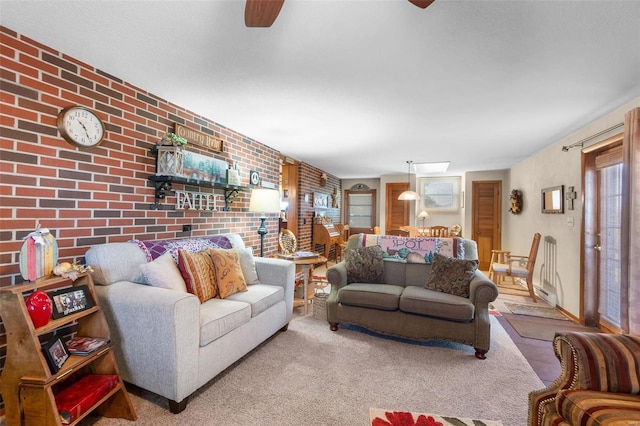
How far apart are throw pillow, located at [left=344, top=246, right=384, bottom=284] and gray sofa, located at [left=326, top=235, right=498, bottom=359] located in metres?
0.06

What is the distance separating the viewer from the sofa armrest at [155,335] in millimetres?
1685

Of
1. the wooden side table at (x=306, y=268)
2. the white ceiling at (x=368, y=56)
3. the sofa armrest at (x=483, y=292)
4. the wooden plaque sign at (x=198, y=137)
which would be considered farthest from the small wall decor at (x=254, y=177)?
the sofa armrest at (x=483, y=292)

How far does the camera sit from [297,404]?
71.6 inches

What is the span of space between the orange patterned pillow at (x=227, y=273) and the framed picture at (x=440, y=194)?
5.99 m

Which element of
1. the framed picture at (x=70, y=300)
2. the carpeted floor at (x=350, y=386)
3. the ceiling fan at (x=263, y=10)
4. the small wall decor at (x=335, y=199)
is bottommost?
the carpeted floor at (x=350, y=386)

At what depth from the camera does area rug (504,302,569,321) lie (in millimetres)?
3529

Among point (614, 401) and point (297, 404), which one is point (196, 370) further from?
point (614, 401)

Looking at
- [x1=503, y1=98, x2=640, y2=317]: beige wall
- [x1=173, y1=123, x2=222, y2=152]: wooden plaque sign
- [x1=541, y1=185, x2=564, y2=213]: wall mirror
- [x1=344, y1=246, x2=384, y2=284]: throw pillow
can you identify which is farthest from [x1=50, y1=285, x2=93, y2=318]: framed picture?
[x1=541, y1=185, x2=564, y2=213]: wall mirror

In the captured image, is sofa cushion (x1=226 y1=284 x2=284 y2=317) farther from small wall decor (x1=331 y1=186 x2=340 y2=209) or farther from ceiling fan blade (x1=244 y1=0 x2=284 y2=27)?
small wall decor (x1=331 y1=186 x2=340 y2=209)

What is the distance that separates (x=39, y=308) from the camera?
1.43 metres

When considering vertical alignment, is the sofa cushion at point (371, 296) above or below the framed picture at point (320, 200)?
below

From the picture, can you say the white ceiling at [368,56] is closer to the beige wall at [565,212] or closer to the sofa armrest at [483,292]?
the beige wall at [565,212]

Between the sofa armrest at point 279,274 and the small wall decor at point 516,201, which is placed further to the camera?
the small wall decor at point 516,201

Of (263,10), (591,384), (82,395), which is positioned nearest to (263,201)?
(82,395)
